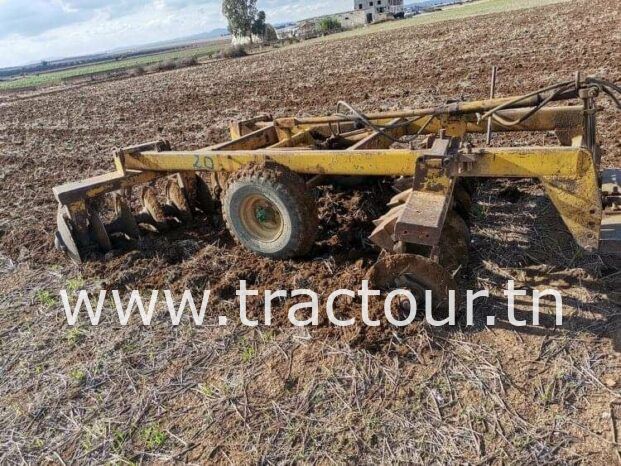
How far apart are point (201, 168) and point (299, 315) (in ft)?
5.74

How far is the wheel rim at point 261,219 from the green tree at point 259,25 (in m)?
75.9

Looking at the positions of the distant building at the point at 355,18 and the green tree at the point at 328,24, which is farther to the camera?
the green tree at the point at 328,24

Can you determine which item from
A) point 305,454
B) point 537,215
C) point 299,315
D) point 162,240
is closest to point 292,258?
point 299,315

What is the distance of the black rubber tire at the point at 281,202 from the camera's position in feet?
A: 13.9

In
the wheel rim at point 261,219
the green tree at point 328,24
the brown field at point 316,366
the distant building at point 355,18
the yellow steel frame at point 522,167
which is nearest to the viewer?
the brown field at point 316,366

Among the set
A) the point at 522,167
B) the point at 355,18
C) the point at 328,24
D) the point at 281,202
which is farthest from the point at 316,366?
the point at 355,18

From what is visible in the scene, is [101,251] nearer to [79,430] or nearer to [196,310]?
[196,310]

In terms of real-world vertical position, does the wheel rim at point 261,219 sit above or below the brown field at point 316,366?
above

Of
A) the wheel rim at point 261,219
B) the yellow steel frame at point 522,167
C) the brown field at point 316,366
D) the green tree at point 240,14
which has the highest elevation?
the green tree at point 240,14

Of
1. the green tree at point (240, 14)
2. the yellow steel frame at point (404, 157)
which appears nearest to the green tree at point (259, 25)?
the green tree at point (240, 14)

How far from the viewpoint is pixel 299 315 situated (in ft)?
13.1

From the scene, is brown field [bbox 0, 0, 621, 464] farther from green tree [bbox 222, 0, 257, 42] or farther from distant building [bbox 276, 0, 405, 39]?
green tree [bbox 222, 0, 257, 42]

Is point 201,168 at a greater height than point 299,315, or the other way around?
point 201,168

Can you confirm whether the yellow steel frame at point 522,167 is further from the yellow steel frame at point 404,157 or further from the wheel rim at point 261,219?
A: the wheel rim at point 261,219
